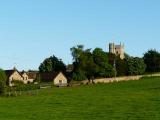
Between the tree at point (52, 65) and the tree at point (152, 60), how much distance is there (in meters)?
29.3

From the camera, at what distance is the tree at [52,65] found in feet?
570

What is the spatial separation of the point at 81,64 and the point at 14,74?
20406 millimetres

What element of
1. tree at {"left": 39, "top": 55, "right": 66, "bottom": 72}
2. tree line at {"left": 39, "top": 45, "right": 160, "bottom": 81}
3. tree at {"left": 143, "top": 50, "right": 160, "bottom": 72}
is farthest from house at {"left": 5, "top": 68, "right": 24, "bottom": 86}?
tree at {"left": 143, "top": 50, "right": 160, "bottom": 72}


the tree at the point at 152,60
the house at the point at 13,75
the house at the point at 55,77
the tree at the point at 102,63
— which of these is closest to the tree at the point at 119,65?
the tree at the point at 102,63

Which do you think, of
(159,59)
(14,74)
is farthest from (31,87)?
(159,59)

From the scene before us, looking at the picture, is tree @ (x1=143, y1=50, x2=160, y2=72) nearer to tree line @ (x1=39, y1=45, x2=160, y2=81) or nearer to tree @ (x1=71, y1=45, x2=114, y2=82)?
tree line @ (x1=39, y1=45, x2=160, y2=81)

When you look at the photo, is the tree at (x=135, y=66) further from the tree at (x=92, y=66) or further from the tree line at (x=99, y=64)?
the tree at (x=92, y=66)

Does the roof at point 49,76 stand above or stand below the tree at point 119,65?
below

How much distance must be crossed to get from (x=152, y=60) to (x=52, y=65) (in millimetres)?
34713

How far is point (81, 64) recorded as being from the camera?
486 ft

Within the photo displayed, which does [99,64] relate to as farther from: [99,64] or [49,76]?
[49,76]

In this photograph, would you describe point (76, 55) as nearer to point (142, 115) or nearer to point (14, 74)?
point (14, 74)

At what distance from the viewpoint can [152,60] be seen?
175500 mm

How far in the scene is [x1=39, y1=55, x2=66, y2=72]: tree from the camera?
174m
